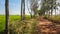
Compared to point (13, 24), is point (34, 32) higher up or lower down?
lower down

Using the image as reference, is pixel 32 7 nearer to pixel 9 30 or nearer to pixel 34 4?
pixel 34 4

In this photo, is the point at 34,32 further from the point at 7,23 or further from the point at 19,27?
the point at 7,23

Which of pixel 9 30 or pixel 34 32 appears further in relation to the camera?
pixel 34 32

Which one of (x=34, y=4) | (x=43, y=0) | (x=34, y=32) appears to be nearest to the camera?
(x=34, y=32)

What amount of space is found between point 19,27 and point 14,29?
0.27 metres

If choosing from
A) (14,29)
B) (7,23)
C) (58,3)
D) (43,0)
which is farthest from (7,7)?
(43,0)

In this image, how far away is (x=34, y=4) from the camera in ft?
68.6

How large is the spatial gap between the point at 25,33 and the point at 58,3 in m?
15.6

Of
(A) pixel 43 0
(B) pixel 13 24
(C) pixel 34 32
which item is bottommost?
(C) pixel 34 32

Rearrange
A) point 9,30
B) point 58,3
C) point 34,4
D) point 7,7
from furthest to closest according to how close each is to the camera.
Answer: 1. point 58,3
2. point 34,4
3. point 9,30
4. point 7,7

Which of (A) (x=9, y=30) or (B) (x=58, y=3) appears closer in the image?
(A) (x=9, y=30)

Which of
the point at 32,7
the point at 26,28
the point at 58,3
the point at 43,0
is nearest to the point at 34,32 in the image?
the point at 26,28

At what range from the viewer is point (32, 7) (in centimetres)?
2092

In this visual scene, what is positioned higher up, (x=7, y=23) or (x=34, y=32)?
(x=7, y=23)
